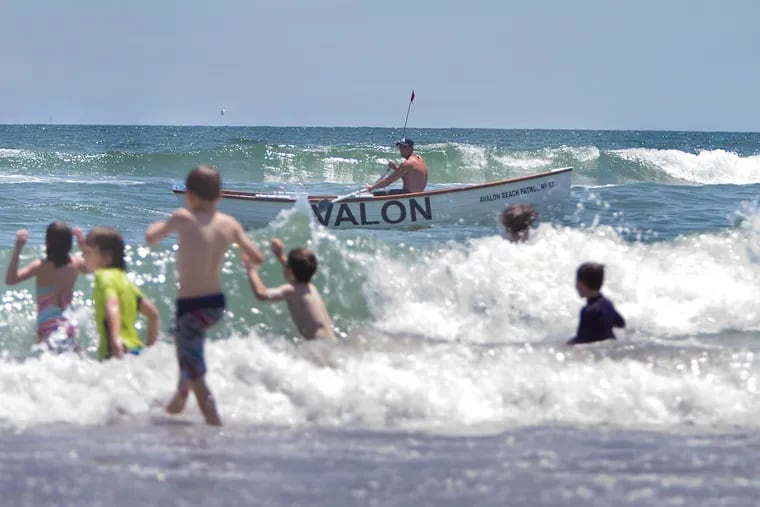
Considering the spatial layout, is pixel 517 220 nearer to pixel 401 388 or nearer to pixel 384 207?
pixel 401 388

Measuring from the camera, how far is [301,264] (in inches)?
276

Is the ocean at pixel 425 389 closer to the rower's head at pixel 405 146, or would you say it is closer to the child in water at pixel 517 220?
the child in water at pixel 517 220

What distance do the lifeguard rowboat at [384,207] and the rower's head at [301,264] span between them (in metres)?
8.53

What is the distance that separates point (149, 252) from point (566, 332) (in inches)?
166

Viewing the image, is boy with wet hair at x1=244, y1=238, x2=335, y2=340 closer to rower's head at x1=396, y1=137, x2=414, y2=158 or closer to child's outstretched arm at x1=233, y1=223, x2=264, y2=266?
child's outstretched arm at x1=233, y1=223, x2=264, y2=266

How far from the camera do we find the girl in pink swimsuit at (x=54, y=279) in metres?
6.94

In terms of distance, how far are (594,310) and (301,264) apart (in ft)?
7.11

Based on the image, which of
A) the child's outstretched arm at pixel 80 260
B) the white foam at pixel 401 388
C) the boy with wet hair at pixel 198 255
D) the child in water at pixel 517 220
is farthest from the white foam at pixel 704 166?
the boy with wet hair at pixel 198 255

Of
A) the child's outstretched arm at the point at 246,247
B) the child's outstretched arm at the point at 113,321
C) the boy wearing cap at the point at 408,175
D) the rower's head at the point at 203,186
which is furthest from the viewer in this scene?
the boy wearing cap at the point at 408,175

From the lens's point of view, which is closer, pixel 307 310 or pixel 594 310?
pixel 307 310

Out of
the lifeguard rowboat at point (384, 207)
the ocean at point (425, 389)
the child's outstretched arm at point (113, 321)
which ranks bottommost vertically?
the ocean at point (425, 389)

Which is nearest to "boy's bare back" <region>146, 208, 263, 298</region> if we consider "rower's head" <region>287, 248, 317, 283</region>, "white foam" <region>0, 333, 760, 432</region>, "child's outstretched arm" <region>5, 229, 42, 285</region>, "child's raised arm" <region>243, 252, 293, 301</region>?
"child's raised arm" <region>243, 252, 293, 301</region>

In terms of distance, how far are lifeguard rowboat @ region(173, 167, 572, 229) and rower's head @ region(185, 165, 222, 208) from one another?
974 centimetres

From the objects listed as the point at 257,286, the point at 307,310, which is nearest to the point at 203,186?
the point at 257,286
